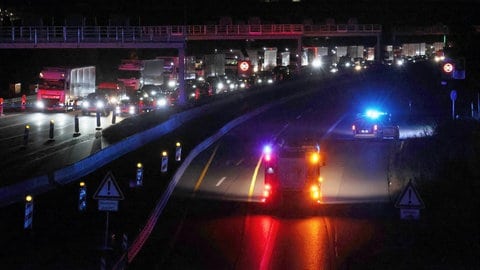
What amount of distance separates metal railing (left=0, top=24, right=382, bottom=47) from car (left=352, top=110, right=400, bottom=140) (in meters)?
21.8

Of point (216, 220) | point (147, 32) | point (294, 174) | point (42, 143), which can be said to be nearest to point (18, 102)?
point (147, 32)

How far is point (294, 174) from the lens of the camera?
24484 millimetres

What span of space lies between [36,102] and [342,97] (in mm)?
25127

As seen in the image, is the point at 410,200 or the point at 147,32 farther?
the point at 147,32

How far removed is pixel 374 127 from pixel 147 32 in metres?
41.2

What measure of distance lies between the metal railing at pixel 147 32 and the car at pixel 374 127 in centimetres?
2178

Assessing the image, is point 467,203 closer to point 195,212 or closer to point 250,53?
point 195,212

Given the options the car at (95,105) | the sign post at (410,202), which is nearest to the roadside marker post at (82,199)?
the sign post at (410,202)

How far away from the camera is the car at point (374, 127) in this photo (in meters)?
43.0

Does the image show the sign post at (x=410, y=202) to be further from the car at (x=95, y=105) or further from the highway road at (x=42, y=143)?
the car at (x=95, y=105)

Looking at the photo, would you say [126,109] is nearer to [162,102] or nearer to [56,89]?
[162,102]

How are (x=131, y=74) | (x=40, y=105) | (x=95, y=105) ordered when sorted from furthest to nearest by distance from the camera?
(x=131, y=74), (x=40, y=105), (x=95, y=105)

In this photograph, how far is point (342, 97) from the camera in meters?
70.4

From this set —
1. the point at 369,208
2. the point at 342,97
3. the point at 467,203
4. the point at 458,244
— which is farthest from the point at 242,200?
the point at 342,97
